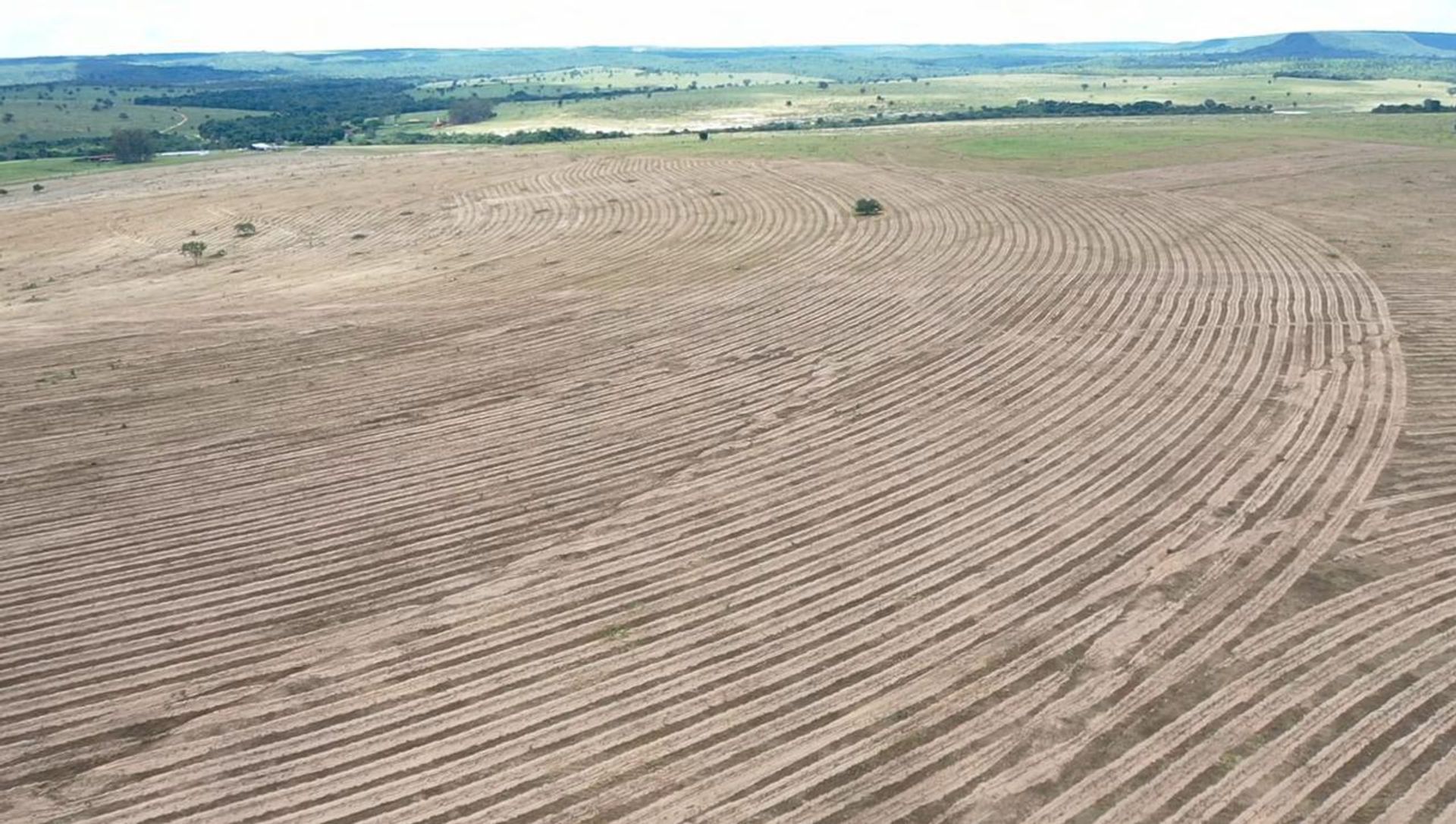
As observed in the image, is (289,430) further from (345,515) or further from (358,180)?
(358,180)

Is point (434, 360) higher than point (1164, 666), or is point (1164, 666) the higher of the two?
point (434, 360)

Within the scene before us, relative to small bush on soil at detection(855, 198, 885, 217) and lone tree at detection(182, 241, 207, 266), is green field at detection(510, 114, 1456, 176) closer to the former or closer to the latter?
small bush on soil at detection(855, 198, 885, 217)

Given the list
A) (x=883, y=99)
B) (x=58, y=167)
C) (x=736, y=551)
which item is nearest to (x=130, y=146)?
(x=58, y=167)

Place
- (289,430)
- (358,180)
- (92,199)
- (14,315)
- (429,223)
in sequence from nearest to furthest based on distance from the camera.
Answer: (289,430) < (14,315) < (429,223) < (92,199) < (358,180)

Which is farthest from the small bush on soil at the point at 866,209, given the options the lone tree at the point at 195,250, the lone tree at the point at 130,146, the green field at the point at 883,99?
the lone tree at the point at 130,146

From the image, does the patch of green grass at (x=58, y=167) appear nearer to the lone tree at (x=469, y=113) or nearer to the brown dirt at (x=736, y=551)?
the lone tree at (x=469, y=113)

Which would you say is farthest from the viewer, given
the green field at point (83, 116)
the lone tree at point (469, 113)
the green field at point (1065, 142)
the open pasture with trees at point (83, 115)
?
the lone tree at point (469, 113)

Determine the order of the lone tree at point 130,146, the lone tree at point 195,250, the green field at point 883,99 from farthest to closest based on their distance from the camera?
the green field at point 883,99, the lone tree at point 130,146, the lone tree at point 195,250

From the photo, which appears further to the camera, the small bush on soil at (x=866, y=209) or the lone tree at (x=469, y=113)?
the lone tree at (x=469, y=113)

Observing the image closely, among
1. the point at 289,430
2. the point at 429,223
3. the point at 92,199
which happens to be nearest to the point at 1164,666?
the point at 289,430
